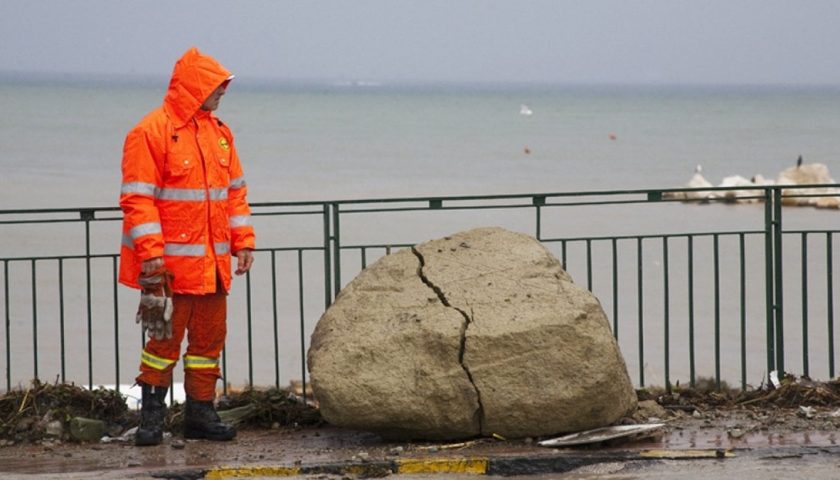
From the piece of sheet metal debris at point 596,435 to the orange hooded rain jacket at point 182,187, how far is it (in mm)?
1841

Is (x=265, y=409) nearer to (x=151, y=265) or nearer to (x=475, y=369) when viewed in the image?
(x=151, y=265)

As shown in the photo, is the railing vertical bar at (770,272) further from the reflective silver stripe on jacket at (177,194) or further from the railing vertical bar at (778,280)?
the reflective silver stripe on jacket at (177,194)

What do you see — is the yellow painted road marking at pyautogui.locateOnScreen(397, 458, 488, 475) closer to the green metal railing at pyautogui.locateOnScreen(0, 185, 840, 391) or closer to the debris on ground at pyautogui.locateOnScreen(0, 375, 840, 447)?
the debris on ground at pyautogui.locateOnScreen(0, 375, 840, 447)

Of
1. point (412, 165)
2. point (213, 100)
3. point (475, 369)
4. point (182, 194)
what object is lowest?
point (475, 369)

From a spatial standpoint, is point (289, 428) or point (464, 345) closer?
point (464, 345)

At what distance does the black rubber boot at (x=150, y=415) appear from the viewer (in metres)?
7.38

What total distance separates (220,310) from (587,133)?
211 ft

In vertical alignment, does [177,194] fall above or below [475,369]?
above

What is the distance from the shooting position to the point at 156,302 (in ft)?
23.0

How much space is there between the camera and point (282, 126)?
2781 inches

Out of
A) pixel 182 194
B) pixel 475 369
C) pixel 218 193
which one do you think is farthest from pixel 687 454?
pixel 182 194

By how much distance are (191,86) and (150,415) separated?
66.5 inches

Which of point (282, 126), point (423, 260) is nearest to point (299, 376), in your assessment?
point (423, 260)

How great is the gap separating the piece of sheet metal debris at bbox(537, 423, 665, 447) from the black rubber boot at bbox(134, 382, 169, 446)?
6.37 feet
